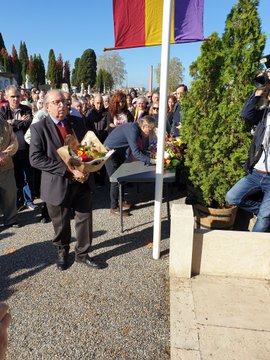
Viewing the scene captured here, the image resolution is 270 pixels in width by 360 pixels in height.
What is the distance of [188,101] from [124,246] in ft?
7.45

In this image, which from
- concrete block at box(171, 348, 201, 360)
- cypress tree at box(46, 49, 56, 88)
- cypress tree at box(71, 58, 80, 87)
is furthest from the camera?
cypress tree at box(71, 58, 80, 87)

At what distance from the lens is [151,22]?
308cm

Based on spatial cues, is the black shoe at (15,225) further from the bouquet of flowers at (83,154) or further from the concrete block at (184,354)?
the concrete block at (184,354)

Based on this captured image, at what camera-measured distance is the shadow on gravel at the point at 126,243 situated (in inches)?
150

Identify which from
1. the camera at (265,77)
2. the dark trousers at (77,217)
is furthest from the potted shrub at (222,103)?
the dark trousers at (77,217)

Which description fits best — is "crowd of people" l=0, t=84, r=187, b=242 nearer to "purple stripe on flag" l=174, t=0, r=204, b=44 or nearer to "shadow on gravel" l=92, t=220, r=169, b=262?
"shadow on gravel" l=92, t=220, r=169, b=262

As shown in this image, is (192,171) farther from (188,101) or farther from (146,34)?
(146,34)

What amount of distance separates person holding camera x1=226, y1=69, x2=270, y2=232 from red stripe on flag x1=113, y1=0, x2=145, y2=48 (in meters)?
1.42

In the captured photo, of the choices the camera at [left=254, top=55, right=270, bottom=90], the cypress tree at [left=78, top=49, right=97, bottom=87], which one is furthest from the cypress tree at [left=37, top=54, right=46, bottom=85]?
the camera at [left=254, top=55, right=270, bottom=90]

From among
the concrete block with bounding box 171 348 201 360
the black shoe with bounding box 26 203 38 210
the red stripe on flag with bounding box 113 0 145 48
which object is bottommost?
the black shoe with bounding box 26 203 38 210

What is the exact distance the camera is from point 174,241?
Answer: 3053 millimetres

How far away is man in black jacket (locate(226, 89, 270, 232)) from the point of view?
320cm

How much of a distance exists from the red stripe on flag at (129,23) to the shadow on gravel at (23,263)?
275 centimetres

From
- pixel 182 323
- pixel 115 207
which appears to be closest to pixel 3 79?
pixel 115 207
